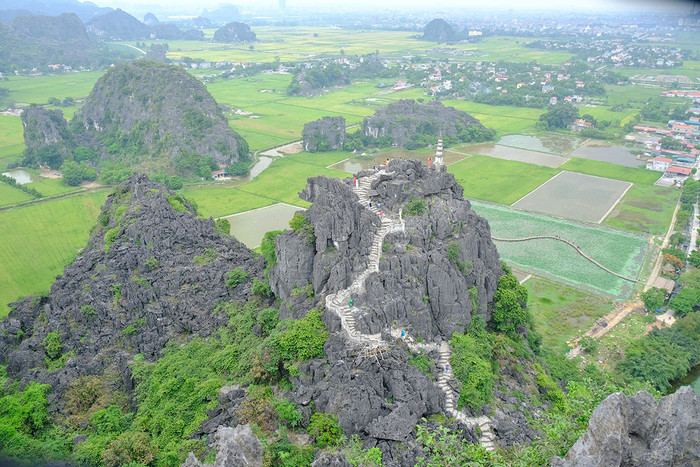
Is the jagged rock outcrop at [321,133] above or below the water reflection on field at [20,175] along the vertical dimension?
above

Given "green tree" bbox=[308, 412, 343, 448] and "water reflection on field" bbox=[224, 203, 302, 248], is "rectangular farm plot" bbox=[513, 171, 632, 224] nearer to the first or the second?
"water reflection on field" bbox=[224, 203, 302, 248]

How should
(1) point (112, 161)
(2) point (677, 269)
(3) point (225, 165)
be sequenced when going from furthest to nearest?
(1) point (112, 161) → (3) point (225, 165) → (2) point (677, 269)

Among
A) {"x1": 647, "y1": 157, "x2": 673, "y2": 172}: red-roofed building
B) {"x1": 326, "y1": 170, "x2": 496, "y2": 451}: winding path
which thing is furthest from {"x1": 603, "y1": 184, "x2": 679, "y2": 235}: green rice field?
{"x1": 326, "y1": 170, "x2": 496, "y2": 451}: winding path

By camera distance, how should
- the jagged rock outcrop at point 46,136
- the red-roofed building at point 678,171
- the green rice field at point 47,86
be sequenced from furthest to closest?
the green rice field at point 47,86
the jagged rock outcrop at point 46,136
the red-roofed building at point 678,171

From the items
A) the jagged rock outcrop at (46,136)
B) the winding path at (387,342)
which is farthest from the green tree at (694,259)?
the jagged rock outcrop at (46,136)

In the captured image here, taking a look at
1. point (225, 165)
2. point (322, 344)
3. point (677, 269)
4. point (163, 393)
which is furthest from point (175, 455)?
point (225, 165)

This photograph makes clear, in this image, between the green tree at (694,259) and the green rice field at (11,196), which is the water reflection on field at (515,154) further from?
the green rice field at (11,196)

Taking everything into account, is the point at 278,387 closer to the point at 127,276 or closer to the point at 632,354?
the point at 127,276
